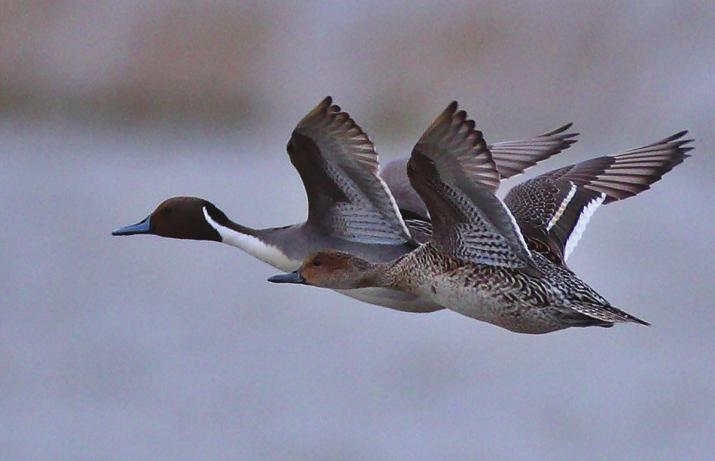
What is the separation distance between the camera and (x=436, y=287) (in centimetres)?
458

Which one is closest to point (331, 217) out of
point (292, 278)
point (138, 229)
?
point (292, 278)

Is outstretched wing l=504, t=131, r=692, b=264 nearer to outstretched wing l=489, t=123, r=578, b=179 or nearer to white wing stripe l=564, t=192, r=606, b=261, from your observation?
white wing stripe l=564, t=192, r=606, b=261

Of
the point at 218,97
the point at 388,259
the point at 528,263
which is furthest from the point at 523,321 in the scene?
the point at 218,97

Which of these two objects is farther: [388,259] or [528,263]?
[388,259]

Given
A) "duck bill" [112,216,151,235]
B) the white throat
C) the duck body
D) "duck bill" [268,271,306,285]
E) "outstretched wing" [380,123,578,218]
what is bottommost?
the duck body

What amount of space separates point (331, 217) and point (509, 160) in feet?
2.24

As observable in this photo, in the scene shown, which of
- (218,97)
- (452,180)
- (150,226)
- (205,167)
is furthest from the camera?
(205,167)

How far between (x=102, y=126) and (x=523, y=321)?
4.52 m

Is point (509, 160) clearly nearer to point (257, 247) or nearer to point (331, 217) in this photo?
point (331, 217)

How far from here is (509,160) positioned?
559 cm

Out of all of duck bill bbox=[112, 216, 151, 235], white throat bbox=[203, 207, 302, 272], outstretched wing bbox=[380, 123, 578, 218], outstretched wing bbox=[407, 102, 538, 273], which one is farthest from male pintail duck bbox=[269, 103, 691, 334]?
duck bill bbox=[112, 216, 151, 235]

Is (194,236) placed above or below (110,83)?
below

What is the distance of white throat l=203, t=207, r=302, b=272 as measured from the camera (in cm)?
522

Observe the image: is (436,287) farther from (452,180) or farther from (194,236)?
(194,236)
